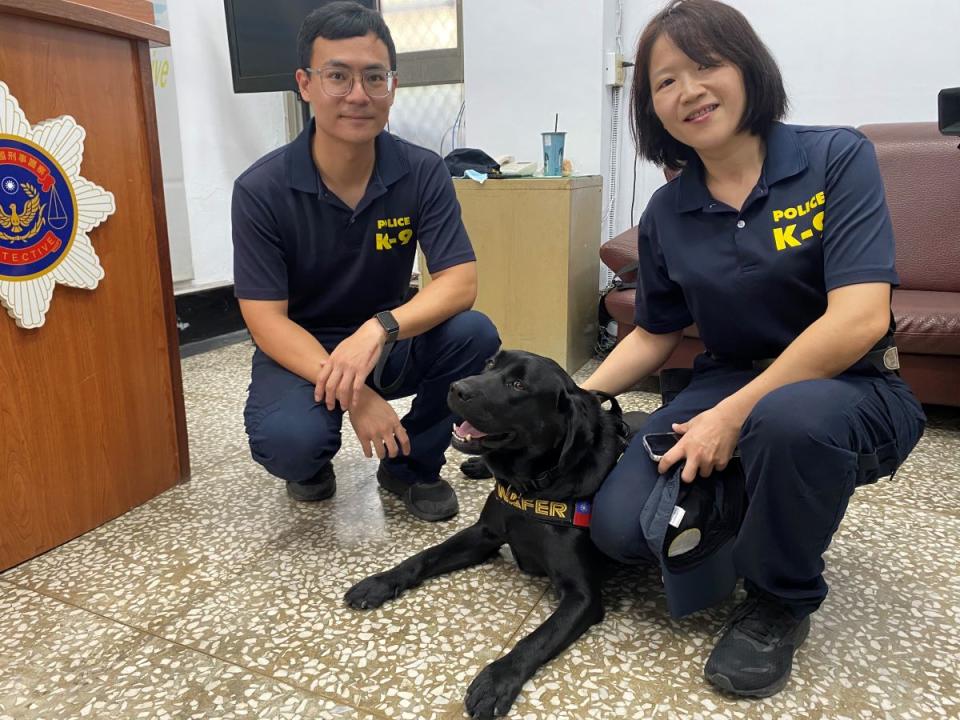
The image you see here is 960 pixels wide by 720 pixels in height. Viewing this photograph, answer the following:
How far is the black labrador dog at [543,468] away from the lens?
1147mm

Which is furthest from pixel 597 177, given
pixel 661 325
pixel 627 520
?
pixel 627 520

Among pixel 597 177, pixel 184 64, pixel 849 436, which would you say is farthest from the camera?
pixel 184 64

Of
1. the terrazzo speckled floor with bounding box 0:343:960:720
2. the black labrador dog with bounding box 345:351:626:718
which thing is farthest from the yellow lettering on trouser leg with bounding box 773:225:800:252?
the terrazzo speckled floor with bounding box 0:343:960:720

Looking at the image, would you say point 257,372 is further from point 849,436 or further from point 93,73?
point 849,436

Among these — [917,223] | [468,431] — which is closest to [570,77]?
[917,223]

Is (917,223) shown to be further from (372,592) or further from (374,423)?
(372,592)

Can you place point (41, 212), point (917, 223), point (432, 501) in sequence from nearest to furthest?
point (41, 212) < point (432, 501) < point (917, 223)

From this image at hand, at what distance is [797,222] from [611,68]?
6.89 feet

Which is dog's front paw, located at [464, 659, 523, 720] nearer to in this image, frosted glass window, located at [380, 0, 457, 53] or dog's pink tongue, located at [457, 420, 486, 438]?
dog's pink tongue, located at [457, 420, 486, 438]

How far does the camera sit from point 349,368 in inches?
52.4

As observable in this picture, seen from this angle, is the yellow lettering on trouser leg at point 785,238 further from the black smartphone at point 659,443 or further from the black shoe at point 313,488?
the black shoe at point 313,488

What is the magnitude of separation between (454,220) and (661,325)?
523 mm

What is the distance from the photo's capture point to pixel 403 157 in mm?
1556

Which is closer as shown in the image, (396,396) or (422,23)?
(396,396)
